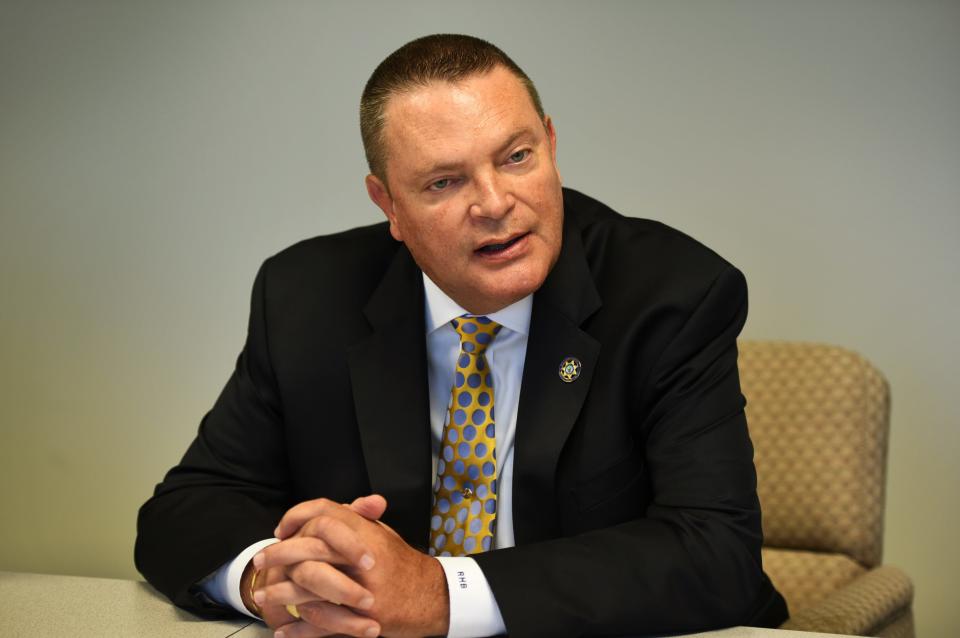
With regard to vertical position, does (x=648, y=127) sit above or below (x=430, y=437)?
→ above

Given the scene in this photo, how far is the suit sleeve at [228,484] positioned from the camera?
204 centimetres

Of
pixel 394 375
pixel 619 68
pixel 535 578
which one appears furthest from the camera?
pixel 619 68

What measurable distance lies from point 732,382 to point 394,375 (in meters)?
0.67

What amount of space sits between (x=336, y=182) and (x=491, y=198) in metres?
1.97

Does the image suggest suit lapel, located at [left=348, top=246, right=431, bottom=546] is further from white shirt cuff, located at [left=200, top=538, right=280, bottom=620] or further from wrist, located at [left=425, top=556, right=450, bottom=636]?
wrist, located at [left=425, top=556, right=450, bottom=636]

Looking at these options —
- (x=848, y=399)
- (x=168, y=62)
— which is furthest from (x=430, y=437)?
(x=168, y=62)

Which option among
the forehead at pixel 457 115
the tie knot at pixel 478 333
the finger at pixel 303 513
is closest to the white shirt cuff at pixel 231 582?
the finger at pixel 303 513

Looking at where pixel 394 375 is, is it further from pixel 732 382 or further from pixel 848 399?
pixel 848 399

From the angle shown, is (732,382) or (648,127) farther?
(648,127)

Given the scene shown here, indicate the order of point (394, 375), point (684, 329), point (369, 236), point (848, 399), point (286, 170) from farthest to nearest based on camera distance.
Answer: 1. point (286, 170)
2. point (848, 399)
3. point (369, 236)
4. point (394, 375)
5. point (684, 329)

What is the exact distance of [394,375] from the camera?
227cm

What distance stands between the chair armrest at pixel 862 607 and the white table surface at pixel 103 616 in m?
0.69

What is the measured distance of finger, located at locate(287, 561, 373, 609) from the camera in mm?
1687

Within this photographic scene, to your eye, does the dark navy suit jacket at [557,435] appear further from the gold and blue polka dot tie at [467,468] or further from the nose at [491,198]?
the nose at [491,198]
